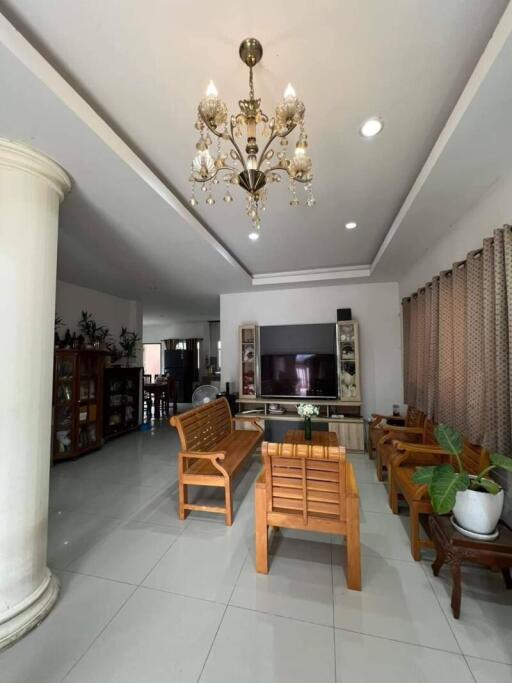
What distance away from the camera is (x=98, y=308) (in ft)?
16.5

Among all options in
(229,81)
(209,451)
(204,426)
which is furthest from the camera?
(204,426)

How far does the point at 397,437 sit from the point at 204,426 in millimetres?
2122

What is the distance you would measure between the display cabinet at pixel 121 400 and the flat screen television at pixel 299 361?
8.47ft

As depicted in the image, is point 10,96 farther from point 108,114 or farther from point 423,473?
point 423,473

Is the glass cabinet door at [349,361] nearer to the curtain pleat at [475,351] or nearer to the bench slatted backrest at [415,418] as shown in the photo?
the bench slatted backrest at [415,418]

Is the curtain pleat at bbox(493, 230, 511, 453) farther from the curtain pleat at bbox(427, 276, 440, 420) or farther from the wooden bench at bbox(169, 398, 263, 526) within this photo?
the wooden bench at bbox(169, 398, 263, 526)

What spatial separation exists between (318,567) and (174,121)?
9.37ft

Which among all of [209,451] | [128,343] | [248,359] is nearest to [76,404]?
[128,343]

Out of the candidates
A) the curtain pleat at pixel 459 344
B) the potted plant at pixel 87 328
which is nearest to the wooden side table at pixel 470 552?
the curtain pleat at pixel 459 344

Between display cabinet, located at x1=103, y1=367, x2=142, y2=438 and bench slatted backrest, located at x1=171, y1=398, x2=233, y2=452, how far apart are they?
2481 millimetres

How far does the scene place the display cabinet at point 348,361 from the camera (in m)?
4.09

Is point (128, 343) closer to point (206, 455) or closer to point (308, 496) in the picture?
point (206, 455)

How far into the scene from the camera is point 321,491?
1.72 metres

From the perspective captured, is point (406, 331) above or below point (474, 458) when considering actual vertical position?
above
